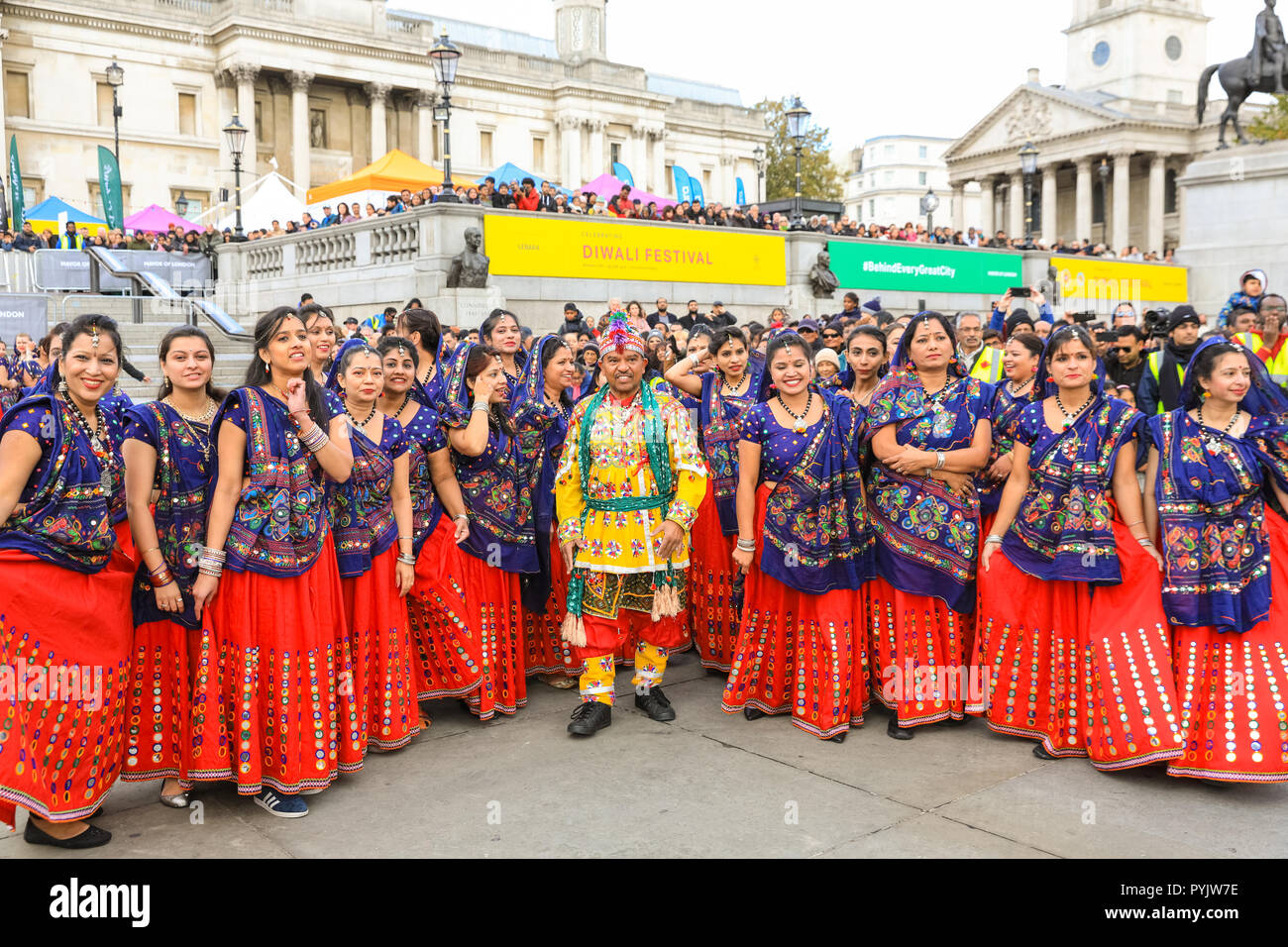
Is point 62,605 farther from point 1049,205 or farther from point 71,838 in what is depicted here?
point 1049,205

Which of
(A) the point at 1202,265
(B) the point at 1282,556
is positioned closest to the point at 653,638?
(B) the point at 1282,556

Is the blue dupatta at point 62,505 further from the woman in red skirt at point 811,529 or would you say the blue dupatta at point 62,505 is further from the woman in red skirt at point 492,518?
the woman in red skirt at point 811,529

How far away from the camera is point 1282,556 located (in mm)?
4965

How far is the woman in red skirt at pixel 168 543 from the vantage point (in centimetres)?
452

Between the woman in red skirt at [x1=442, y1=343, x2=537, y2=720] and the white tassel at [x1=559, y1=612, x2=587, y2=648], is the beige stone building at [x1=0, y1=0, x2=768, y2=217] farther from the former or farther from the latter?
the white tassel at [x1=559, y1=612, x2=587, y2=648]

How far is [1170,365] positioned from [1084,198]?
226 feet

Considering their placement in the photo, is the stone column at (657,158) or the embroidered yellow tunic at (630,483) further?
the stone column at (657,158)

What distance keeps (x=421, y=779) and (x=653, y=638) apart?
1.44 meters

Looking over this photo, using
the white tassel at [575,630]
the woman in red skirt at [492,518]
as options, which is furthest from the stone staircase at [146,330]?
the white tassel at [575,630]

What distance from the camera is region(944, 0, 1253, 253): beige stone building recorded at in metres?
69.0

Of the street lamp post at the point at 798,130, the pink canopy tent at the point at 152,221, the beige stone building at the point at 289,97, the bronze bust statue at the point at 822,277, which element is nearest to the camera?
the street lamp post at the point at 798,130

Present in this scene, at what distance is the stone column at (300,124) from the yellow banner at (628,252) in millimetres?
34930

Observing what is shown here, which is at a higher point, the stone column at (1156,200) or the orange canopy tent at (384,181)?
the stone column at (1156,200)

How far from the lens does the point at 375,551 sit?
5254 mm
